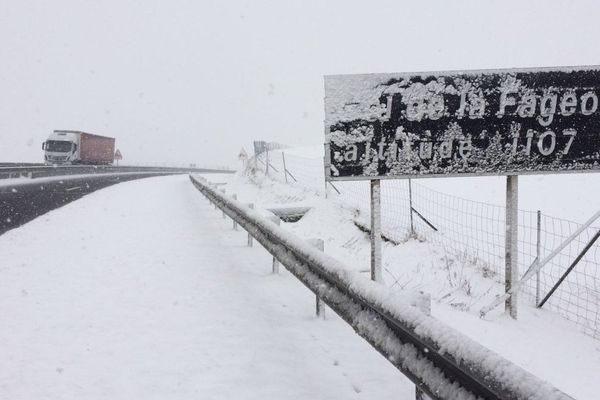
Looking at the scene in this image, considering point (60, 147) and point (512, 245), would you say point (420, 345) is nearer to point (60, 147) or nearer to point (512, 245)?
point (512, 245)

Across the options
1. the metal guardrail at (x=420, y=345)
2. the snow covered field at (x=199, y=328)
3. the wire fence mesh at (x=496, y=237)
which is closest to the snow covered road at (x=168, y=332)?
the snow covered field at (x=199, y=328)

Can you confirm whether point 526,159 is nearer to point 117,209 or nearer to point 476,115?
point 476,115

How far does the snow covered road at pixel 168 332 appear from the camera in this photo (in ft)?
10.5

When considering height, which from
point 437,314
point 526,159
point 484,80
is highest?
point 484,80

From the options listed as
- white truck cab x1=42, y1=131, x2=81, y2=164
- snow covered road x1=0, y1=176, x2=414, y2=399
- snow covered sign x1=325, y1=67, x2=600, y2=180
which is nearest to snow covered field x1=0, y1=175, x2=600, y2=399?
snow covered road x1=0, y1=176, x2=414, y2=399

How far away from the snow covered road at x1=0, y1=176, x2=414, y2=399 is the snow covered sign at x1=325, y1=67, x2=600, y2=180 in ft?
5.94

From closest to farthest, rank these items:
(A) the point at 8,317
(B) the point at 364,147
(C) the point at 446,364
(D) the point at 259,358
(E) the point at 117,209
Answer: (C) the point at 446,364
(D) the point at 259,358
(A) the point at 8,317
(B) the point at 364,147
(E) the point at 117,209

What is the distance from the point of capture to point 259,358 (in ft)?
12.0

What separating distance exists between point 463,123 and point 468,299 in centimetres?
243

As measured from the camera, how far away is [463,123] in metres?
5.66

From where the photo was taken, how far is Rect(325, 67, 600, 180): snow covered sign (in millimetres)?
5496

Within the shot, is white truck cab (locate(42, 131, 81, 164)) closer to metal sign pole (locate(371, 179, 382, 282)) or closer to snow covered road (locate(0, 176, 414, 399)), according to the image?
snow covered road (locate(0, 176, 414, 399))

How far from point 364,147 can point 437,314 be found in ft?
6.29

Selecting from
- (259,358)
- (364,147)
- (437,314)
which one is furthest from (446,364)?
(364,147)
